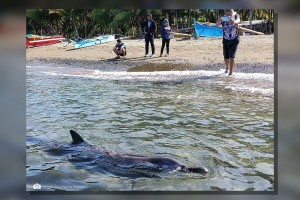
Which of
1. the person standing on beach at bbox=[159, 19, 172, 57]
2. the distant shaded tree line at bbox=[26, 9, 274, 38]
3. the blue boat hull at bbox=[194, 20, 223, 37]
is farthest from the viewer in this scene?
the blue boat hull at bbox=[194, 20, 223, 37]

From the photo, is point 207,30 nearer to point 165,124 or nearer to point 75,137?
point 165,124

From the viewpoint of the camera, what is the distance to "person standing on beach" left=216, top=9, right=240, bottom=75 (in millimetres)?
3971

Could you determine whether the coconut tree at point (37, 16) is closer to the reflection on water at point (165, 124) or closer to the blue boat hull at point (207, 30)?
the reflection on water at point (165, 124)

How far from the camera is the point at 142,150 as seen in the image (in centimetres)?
449

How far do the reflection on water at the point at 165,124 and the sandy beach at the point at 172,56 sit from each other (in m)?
0.19

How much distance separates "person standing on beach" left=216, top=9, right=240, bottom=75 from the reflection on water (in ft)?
1.83

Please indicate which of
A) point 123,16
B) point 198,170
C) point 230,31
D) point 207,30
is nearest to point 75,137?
point 198,170

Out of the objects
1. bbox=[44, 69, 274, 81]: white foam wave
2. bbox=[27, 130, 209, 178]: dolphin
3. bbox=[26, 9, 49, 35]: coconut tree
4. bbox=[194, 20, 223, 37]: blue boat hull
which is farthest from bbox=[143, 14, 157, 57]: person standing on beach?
bbox=[44, 69, 274, 81]: white foam wave

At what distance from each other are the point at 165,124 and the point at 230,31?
1.29m

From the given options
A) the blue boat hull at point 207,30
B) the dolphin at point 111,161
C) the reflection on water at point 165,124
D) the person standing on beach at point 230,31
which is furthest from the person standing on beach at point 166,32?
the dolphin at point 111,161

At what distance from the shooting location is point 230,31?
4738 mm

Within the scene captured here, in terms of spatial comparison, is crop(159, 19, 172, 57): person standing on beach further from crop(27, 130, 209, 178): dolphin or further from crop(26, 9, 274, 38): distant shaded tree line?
crop(27, 130, 209, 178): dolphin
